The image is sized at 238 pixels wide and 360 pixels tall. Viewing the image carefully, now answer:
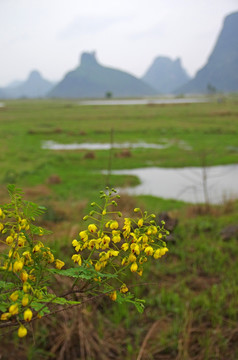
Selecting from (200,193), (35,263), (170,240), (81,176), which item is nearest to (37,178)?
(81,176)

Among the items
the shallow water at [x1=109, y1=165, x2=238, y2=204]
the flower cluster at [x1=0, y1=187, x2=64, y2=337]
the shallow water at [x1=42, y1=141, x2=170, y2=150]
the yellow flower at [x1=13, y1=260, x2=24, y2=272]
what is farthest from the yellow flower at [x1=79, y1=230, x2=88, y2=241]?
the shallow water at [x1=42, y1=141, x2=170, y2=150]

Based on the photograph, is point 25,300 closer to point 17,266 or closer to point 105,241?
point 17,266

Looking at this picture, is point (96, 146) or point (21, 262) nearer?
point (21, 262)

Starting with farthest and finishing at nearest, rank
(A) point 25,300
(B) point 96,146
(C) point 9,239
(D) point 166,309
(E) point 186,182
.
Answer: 1. (B) point 96,146
2. (E) point 186,182
3. (D) point 166,309
4. (C) point 9,239
5. (A) point 25,300

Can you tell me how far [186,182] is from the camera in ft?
69.2

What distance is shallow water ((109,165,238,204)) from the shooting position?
723 inches

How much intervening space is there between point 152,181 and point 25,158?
36.0ft

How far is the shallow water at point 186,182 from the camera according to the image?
60.2 ft

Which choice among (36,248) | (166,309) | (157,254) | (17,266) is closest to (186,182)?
(166,309)

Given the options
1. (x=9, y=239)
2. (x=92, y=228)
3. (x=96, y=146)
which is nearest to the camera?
(x=9, y=239)

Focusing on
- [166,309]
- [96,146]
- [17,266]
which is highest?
[96,146]

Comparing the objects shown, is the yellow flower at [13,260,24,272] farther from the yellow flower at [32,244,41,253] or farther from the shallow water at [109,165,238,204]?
the shallow water at [109,165,238,204]

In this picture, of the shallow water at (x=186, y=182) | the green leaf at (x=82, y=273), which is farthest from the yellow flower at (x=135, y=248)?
the shallow water at (x=186, y=182)

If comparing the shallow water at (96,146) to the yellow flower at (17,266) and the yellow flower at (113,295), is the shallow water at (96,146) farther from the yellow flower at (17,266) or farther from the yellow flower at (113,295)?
the yellow flower at (17,266)
